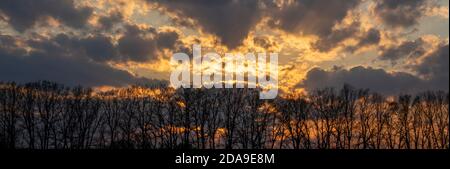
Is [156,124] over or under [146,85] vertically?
under

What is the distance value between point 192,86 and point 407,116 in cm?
2640

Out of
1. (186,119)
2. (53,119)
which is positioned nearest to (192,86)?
(186,119)

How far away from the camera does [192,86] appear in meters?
63.6

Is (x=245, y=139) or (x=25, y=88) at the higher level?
(x=25, y=88)

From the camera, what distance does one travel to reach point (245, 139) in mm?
60625

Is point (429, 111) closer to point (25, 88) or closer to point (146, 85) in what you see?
point (146, 85)
